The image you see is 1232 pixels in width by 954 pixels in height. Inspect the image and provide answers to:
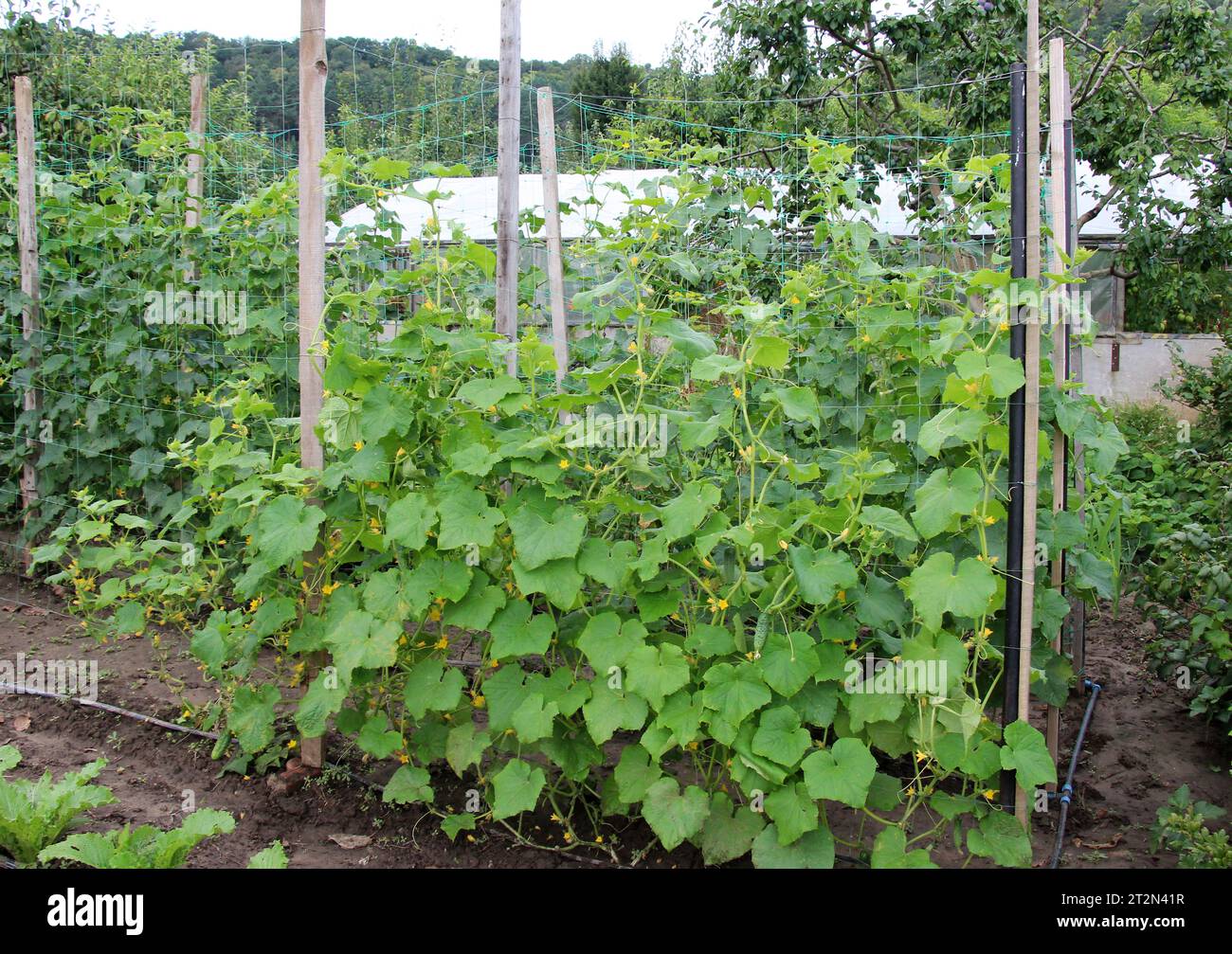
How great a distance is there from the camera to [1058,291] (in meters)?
3.22

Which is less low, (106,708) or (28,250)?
Result: (28,250)

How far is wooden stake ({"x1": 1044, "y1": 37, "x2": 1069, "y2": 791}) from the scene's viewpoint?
3.37 m

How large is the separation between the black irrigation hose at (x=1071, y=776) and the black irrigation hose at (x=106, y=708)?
3042 millimetres

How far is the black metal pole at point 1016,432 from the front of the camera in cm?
296

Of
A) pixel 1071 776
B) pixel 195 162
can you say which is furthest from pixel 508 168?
pixel 1071 776

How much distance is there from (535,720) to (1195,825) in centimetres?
198

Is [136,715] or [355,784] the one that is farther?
[136,715]

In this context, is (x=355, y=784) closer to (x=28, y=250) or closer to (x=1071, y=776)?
(x=1071, y=776)

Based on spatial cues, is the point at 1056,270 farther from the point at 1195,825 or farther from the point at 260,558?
the point at 260,558

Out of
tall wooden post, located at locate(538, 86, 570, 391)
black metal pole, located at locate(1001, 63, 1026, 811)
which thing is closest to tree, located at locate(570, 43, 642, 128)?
tall wooden post, located at locate(538, 86, 570, 391)

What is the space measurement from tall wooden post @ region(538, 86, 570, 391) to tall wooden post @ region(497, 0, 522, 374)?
1.93 ft

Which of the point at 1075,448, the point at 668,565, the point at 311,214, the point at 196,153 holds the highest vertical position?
the point at 196,153

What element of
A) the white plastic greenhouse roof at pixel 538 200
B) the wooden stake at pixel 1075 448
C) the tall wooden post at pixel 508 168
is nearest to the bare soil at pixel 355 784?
the wooden stake at pixel 1075 448

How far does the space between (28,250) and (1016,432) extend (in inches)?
203
